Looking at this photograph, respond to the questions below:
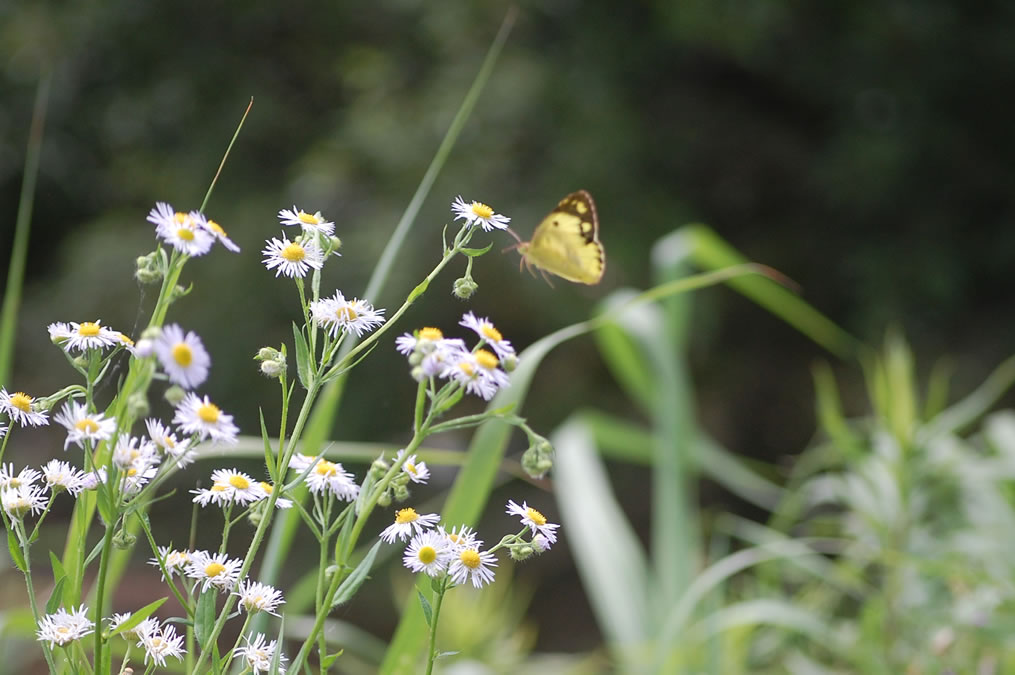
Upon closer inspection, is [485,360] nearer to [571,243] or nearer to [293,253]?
[293,253]

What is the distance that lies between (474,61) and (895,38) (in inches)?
51.6

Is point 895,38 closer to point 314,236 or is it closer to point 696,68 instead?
point 696,68

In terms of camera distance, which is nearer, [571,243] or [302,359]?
[302,359]

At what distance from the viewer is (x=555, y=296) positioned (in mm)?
2766

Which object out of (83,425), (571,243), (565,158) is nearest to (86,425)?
(83,425)

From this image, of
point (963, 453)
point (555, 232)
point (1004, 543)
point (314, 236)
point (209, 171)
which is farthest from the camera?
point (209, 171)

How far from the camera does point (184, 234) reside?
0.28 meters

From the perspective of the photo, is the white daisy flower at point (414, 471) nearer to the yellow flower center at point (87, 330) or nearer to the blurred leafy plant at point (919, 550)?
Answer: the yellow flower center at point (87, 330)

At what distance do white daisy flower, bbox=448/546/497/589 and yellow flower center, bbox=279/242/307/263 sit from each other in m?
0.11

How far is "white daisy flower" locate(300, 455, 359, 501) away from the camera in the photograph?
31 cm

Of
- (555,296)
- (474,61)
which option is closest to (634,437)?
(555,296)

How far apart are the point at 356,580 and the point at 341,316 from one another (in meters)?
0.09

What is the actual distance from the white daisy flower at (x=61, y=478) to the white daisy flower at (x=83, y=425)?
1.1 inches

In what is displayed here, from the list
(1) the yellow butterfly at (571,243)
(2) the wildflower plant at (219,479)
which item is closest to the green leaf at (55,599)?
(2) the wildflower plant at (219,479)
